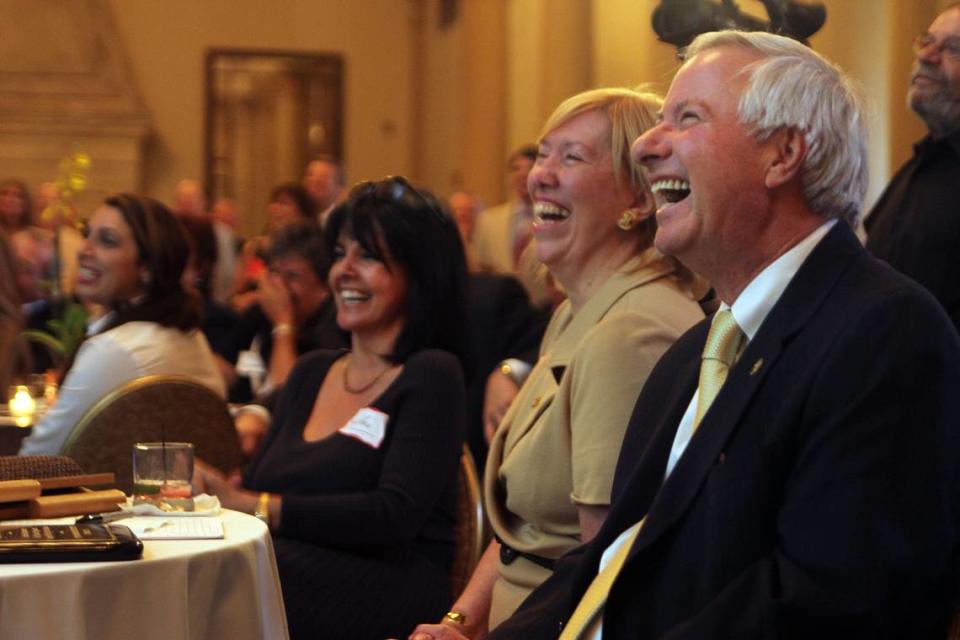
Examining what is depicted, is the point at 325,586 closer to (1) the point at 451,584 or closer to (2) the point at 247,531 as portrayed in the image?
(1) the point at 451,584

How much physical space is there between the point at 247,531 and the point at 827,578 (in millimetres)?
1212

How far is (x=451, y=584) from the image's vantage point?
3.33 metres

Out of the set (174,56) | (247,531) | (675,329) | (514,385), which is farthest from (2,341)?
(174,56)

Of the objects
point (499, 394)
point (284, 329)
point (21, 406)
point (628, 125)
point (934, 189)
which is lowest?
point (284, 329)

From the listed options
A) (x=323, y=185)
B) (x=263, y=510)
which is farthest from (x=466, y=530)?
(x=323, y=185)

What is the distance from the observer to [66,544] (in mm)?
2254

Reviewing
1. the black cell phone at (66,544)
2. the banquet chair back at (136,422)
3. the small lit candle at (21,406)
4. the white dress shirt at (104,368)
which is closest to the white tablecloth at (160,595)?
the black cell phone at (66,544)

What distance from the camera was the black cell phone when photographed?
2230mm

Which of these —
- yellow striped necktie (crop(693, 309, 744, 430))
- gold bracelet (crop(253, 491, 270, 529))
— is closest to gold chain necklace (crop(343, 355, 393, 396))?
gold bracelet (crop(253, 491, 270, 529))

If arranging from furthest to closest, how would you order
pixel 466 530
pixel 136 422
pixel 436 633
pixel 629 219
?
pixel 136 422 → pixel 466 530 → pixel 629 219 → pixel 436 633

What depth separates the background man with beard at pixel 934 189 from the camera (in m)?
3.85

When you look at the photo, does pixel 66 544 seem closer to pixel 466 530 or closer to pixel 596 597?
pixel 596 597

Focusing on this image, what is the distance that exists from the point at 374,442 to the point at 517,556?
2.26 feet

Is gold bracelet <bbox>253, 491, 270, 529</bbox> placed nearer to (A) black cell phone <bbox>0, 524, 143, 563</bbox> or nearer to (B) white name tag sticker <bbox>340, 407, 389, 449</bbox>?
(B) white name tag sticker <bbox>340, 407, 389, 449</bbox>
